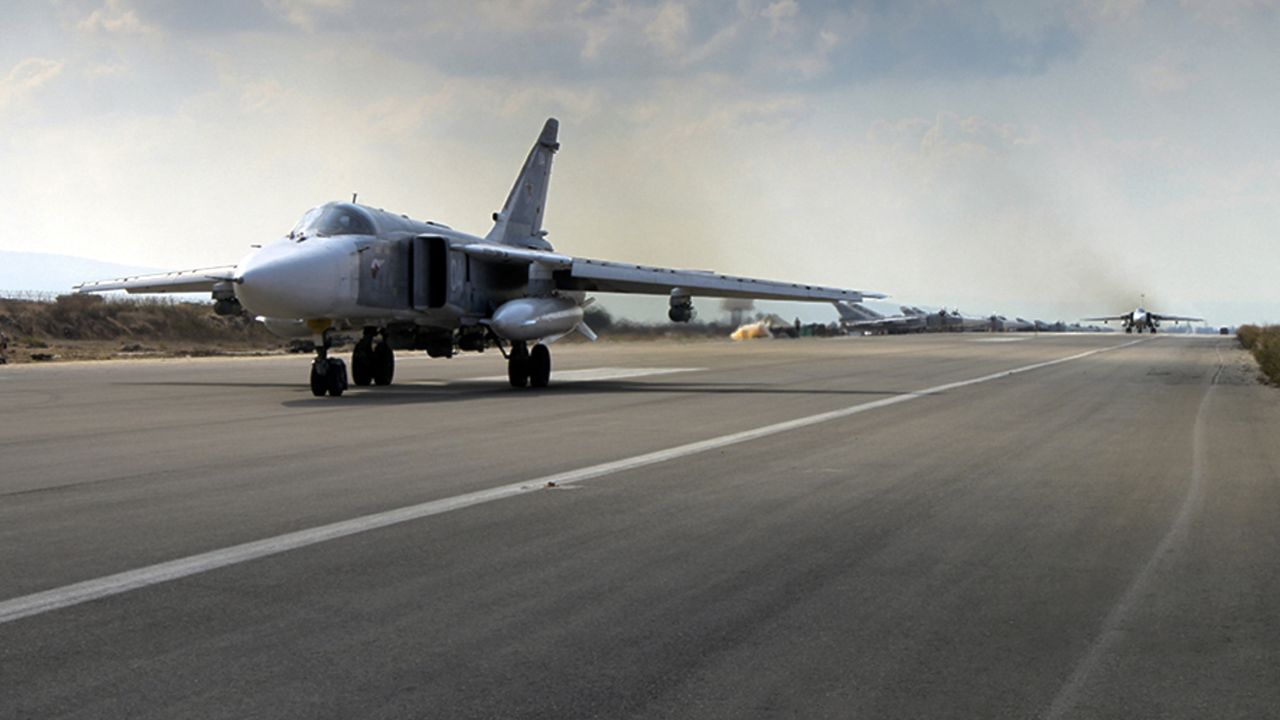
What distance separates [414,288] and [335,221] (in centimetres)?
214

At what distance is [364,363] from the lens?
2200cm

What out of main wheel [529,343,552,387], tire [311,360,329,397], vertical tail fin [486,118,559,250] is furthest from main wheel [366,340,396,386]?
vertical tail fin [486,118,559,250]

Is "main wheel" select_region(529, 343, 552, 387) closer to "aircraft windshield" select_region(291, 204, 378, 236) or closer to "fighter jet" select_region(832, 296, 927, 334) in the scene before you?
"aircraft windshield" select_region(291, 204, 378, 236)

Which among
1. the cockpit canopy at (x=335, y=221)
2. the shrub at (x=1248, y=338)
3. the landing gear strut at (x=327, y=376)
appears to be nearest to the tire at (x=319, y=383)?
the landing gear strut at (x=327, y=376)

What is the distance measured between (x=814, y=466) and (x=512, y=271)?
565 inches

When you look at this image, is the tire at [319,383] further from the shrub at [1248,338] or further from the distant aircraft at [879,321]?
the distant aircraft at [879,321]

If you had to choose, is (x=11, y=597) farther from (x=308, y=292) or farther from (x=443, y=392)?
(x=443, y=392)

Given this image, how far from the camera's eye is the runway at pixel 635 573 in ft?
12.4

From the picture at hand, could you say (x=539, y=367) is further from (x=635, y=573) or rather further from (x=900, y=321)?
(x=900, y=321)

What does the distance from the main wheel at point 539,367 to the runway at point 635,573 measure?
9.21 meters

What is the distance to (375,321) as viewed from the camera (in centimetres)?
1989

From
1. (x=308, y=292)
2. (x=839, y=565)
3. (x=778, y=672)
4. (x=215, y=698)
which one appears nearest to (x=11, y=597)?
(x=215, y=698)

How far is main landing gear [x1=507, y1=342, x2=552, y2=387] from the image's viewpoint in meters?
22.0

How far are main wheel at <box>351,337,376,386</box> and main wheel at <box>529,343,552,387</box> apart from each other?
3.05 meters
